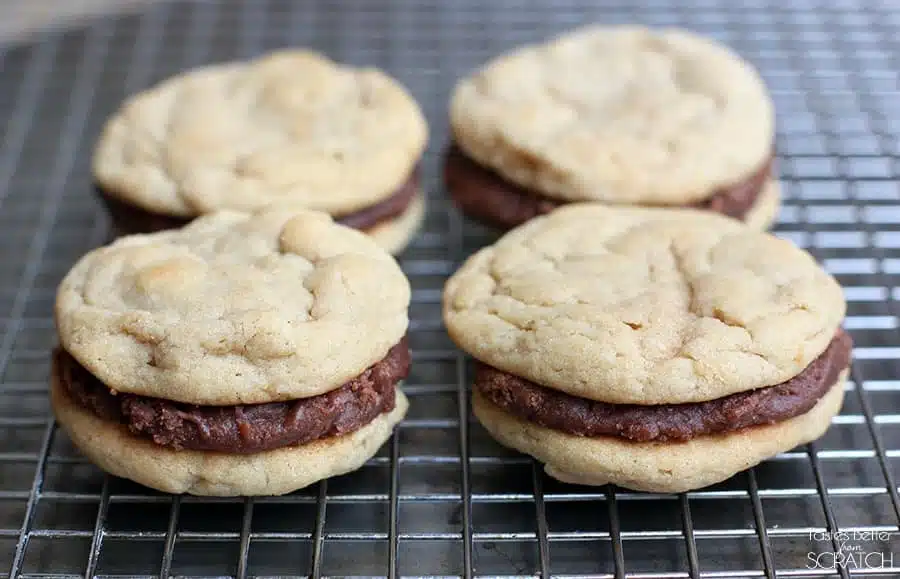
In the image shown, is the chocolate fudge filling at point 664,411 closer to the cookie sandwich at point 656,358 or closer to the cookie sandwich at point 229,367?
the cookie sandwich at point 656,358

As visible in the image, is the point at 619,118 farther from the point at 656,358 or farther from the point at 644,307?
the point at 656,358

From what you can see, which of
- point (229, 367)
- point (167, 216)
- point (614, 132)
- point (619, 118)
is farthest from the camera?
point (619, 118)

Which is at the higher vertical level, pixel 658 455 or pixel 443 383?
pixel 658 455

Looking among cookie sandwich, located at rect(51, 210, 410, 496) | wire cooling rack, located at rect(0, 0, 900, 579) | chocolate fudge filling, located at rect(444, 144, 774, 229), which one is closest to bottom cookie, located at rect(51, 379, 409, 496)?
cookie sandwich, located at rect(51, 210, 410, 496)

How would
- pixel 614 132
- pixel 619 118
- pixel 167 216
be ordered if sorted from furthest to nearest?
pixel 619 118 → pixel 614 132 → pixel 167 216

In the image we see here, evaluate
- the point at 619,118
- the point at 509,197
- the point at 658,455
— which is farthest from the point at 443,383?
the point at 619,118
